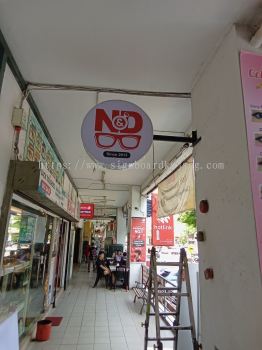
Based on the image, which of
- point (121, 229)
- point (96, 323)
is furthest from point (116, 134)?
point (121, 229)

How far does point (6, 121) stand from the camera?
7.92 ft

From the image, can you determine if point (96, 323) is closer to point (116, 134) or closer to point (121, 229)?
point (116, 134)

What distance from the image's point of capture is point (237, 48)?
6.30ft

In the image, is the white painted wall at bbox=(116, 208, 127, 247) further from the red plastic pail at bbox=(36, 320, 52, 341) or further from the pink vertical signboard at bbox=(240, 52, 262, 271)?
the pink vertical signboard at bbox=(240, 52, 262, 271)

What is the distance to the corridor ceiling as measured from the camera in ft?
6.31

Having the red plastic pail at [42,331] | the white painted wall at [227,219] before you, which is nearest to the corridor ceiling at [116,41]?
the white painted wall at [227,219]

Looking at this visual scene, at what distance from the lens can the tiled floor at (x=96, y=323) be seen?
3850 millimetres

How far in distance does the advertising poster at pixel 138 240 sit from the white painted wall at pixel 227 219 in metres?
6.03

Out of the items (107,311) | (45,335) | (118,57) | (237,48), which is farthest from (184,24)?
(107,311)

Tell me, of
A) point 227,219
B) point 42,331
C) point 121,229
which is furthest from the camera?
point 121,229

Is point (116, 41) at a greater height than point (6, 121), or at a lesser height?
greater

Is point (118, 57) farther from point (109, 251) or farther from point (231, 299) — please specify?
point (109, 251)

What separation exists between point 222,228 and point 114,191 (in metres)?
7.41

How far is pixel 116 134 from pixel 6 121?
1072 mm
